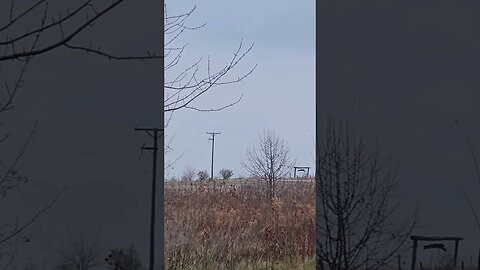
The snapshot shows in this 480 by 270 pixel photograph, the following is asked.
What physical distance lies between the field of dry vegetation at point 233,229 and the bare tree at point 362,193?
6.08 feet

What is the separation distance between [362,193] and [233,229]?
3610mm

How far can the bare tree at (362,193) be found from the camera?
6980 millimetres

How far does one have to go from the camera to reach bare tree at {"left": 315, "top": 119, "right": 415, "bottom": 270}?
6.98m

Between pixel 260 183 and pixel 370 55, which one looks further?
pixel 260 183

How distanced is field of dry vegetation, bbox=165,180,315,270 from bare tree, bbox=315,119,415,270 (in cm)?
185
